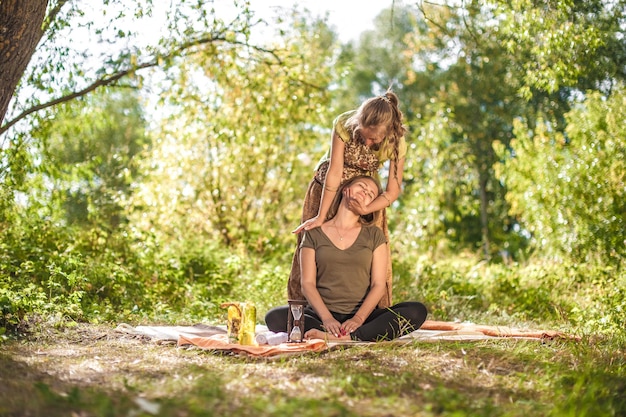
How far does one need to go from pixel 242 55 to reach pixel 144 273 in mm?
2659

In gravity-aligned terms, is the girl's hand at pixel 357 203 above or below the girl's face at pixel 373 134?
below

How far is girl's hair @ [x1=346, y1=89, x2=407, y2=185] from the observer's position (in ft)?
14.3

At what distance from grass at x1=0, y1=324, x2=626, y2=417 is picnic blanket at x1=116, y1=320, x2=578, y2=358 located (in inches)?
3.6

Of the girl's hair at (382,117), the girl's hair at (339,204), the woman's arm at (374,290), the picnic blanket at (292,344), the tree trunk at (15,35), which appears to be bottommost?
the picnic blanket at (292,344)

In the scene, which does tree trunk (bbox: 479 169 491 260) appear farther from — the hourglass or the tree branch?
the hourglass

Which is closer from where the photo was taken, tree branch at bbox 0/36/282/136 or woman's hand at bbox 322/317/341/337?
woman's hand at bbox 322/317/341/337

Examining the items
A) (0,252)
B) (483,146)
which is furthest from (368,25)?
(0,252)

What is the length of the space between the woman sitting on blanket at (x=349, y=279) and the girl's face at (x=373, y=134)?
0.79ft

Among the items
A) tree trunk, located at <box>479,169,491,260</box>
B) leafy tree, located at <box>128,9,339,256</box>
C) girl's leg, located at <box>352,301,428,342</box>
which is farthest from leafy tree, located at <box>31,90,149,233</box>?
tree trunk, located at <box>479,169,491,260</box>

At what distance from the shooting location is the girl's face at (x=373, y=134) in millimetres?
4375

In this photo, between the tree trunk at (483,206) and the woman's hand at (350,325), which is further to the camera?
the tree trunk at (483,206)

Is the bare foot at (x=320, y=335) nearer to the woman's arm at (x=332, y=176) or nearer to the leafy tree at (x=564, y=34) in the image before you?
the woman's arm at (x=332, y=176)

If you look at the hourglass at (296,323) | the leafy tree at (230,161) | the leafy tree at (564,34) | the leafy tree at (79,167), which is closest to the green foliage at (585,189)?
the leafy tree at (564,34)

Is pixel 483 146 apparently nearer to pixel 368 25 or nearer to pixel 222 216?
pixel 368 25
